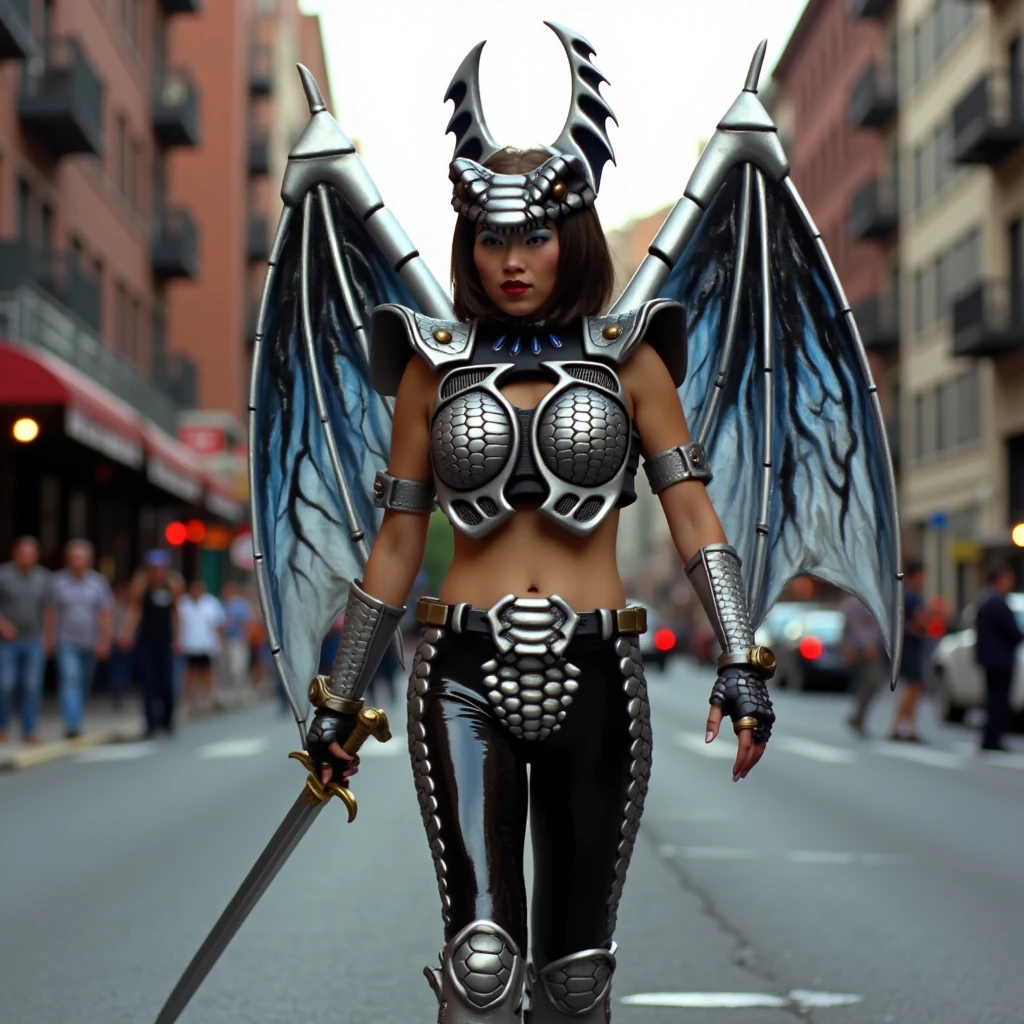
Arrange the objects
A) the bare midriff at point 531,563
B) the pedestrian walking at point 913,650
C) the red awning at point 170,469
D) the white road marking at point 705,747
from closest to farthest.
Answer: the bare midriff at point 531,563 < the white road marking at point 705,747 < the pedestrian walking at point 913,650 < the red awning at point 170,469

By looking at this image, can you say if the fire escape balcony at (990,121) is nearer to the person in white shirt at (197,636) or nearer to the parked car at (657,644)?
the parked car at (657,644)

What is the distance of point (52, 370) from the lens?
66.7 feet

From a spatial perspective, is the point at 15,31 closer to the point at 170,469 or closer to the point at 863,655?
the point at 170,469

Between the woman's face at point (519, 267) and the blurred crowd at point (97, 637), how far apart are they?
13180 millimetres

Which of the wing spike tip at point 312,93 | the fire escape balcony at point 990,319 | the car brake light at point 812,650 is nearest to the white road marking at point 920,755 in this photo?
the wing spike tip at point 312,93

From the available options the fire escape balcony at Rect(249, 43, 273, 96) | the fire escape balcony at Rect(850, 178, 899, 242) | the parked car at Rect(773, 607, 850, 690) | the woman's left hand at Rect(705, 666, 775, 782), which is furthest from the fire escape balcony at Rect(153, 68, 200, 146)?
the woman's left hand at Rect(705, 666, 775, 782)

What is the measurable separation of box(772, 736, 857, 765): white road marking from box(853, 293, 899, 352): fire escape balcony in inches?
1228

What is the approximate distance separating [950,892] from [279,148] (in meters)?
64.4

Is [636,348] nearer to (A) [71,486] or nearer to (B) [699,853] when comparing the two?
(B) [699,853]

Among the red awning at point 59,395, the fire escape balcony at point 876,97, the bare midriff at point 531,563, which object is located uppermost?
the fire escape balcony at point 876,97

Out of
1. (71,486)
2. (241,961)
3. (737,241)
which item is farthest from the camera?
(71,486)

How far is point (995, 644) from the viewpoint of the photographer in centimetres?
1788

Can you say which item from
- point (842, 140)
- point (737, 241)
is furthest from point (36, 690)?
point (842, 140)

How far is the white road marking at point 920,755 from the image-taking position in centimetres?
1652
